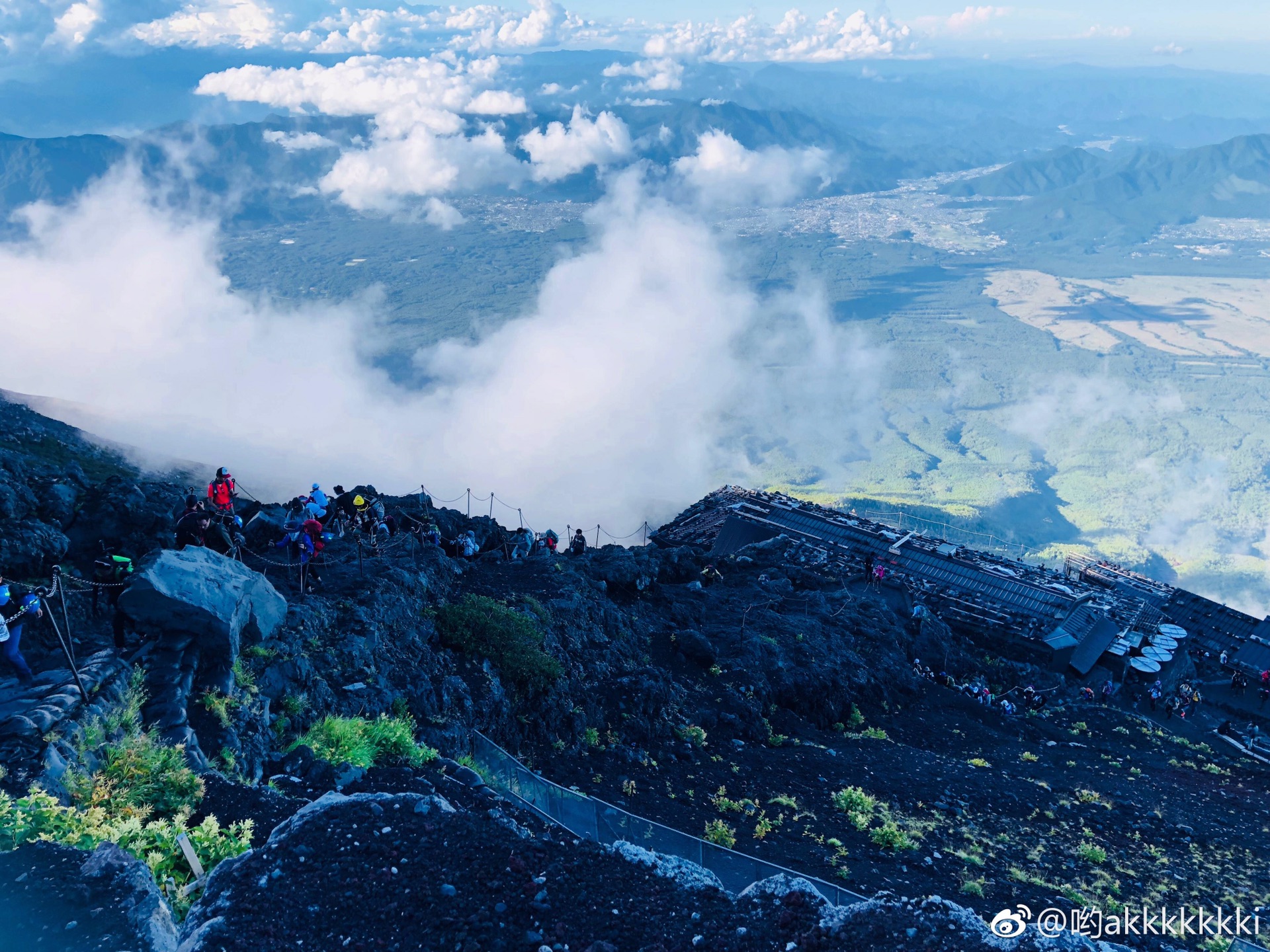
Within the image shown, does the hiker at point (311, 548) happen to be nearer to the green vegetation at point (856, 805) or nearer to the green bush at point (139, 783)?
the green bush at point (139, 783)

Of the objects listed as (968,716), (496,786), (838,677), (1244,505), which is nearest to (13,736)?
(496,786)

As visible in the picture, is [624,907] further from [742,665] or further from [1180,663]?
[1180,663]

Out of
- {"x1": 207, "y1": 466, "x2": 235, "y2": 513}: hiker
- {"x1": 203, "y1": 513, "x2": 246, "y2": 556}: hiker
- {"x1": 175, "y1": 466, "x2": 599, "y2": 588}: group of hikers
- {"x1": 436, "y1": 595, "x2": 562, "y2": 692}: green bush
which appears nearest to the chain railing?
{"x1": 436, "y1": 595, "x2": 562, "y2": 692}: green bush

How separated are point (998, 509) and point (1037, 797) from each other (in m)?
174

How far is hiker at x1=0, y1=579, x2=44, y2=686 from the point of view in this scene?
12438 mm

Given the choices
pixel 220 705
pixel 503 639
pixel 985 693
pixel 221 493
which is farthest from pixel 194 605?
pixel 985 693

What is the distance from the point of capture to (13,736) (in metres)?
11.2

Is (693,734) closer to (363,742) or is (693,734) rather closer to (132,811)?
(363,742)

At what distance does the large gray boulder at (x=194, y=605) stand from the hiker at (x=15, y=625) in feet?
3.97

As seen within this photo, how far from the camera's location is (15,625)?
1291 cm

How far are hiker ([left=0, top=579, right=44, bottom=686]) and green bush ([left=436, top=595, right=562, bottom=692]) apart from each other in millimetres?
8142

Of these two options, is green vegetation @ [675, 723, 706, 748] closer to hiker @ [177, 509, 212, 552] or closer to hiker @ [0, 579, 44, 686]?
hiker @ [177, 509, 212, 552]

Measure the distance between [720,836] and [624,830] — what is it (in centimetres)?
245

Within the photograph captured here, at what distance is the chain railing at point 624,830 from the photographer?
12438 mm
